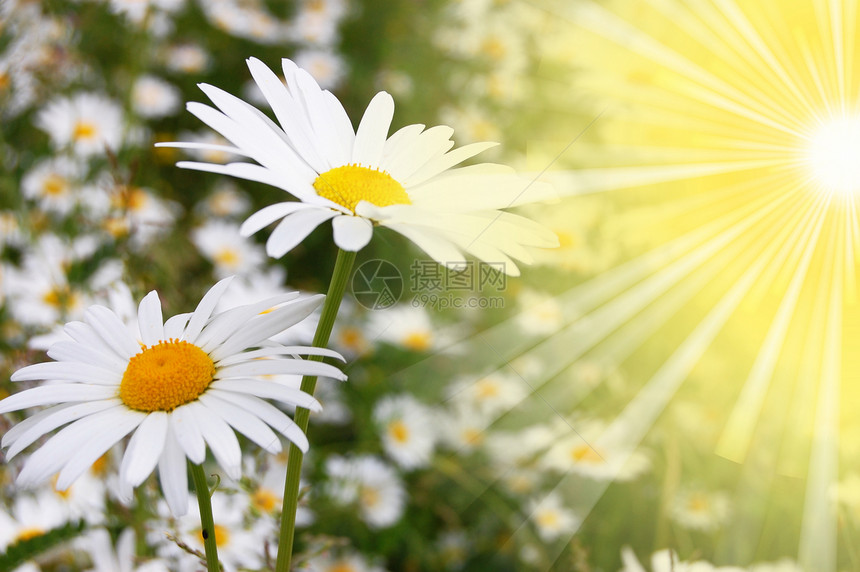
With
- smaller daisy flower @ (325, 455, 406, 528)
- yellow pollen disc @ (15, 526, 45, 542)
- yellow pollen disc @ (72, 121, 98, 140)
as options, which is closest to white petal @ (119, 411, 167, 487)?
yellow pollen disc @ (15, 526, 45, 542)

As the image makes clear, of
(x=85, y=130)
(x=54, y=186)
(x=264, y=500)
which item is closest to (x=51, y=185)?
(x=54, y=186)

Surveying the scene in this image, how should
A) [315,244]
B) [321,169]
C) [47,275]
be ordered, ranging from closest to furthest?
[321,169], [47,275], [315,244]

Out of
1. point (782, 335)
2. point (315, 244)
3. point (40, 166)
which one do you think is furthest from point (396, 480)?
point (40, 166)

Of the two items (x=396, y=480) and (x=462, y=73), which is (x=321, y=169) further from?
(x=462, y=73)

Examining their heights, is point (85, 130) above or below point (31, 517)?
above

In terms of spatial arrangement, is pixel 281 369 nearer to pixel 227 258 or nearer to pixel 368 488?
pixel 368 488
